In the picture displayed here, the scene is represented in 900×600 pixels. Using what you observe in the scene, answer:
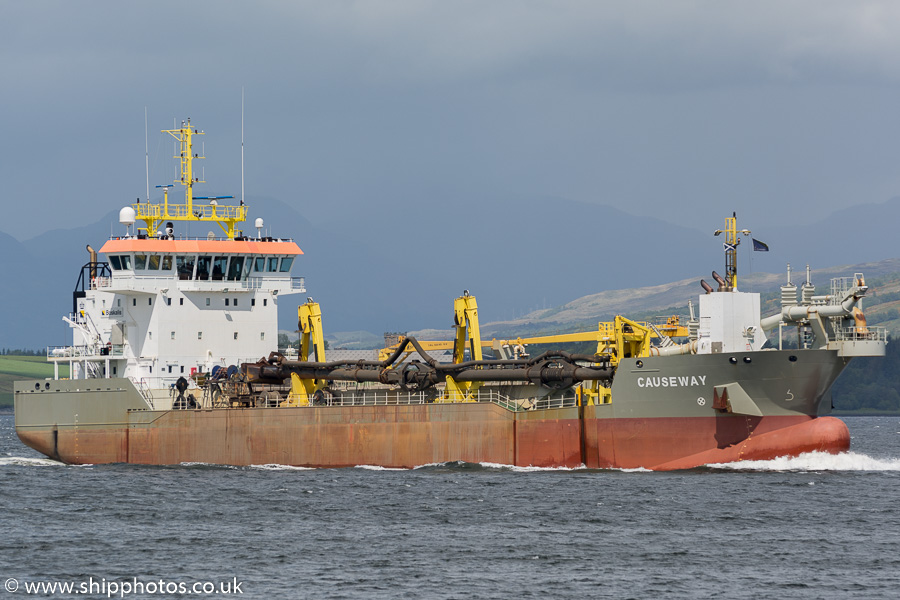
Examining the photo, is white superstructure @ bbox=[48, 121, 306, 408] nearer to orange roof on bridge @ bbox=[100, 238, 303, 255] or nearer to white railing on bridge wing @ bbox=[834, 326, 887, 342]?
orange roof on bridge @ bbox=[100, 238, 303, 255]

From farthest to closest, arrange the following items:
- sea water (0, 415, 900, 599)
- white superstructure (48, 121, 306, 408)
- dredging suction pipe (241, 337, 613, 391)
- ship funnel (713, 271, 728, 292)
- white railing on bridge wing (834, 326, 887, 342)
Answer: white superstructure (48, 121, 306, 408)
dredging suction pipe (241, 337, 613, 391)
ship funnel (713, 271, 728, 292)
white railing on bridge wing (834, 326, 887, 342)
sea water (0, 415, 900, 599)

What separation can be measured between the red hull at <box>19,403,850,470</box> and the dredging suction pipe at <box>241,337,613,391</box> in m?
0.94

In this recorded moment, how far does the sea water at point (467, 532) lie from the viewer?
77.4ft

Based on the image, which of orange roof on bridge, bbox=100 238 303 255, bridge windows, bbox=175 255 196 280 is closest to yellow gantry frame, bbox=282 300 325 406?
orange roof on bridge, bbox=100 238 303 255

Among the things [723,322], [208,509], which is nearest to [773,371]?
[723,322]

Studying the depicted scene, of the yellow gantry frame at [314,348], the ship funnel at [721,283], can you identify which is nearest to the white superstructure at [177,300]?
the yellow gantry frame at [314,348]

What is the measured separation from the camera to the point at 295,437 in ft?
139

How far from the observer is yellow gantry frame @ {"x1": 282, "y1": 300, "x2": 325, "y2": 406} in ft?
143

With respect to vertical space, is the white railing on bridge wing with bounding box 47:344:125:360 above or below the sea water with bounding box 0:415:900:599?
above

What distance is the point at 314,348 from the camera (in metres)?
45.4

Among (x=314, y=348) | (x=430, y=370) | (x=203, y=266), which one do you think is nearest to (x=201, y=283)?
(x=203, y=266)

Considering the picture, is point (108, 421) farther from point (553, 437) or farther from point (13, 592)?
point (13, 592)

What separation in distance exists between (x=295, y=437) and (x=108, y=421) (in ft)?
23.2

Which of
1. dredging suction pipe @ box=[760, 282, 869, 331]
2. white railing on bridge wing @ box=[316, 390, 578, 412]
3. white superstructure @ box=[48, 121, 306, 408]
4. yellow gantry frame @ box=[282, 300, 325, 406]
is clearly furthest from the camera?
white superstructure @ box=[48, 121, 306, 408]
